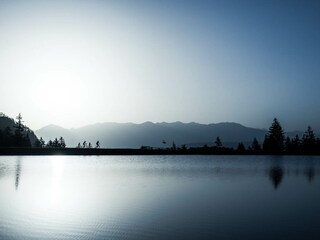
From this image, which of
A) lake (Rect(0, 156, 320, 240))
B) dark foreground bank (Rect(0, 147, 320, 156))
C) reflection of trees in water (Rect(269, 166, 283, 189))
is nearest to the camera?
lake (Rect(0, 156, 320, 240))

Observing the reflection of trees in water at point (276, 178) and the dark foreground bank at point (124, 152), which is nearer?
the reflection of trees in water at point (276, 178)

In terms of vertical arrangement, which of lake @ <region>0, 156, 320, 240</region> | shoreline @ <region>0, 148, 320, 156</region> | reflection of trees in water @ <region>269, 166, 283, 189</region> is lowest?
lake @ <region>0, 156, 320, 240</region>

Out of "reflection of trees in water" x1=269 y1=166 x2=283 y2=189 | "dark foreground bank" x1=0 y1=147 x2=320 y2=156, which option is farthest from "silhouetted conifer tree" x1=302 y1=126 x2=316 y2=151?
"reflection of trees in water" x1=269 y1=166 x2=283 y2=189

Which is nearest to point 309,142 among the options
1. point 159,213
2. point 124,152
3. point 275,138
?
point 275,138

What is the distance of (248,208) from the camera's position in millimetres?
25547

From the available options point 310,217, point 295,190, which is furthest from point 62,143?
point 310,217

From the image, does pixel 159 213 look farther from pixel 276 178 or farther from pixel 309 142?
pixel 309 142

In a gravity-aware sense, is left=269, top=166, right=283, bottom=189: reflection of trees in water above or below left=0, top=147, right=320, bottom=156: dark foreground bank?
below

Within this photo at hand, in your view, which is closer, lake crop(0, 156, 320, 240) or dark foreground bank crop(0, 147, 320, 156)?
lake crop(0, 156, 320, 240)

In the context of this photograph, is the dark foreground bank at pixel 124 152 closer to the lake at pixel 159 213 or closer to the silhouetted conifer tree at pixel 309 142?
the silhouetted conifer tree at pixel 309 142

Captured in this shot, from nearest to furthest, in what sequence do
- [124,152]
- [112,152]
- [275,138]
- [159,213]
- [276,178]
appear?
[159,213] → [276,178] → [275,138] → [112,152] → [124,152]

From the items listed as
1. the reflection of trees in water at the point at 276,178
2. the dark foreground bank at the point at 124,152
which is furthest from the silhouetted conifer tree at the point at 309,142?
the reflection of trees in water at the point at 276,178

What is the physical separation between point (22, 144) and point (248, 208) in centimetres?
13697

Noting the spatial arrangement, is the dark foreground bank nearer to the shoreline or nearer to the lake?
the shoreline
